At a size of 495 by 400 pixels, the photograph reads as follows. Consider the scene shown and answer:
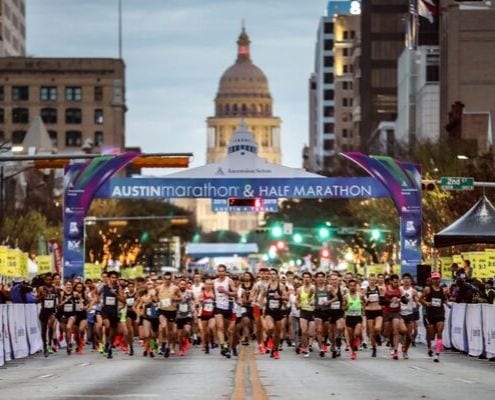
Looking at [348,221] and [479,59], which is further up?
[479,59]

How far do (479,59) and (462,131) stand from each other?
13166 millimetres

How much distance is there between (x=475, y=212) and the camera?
49.1 m

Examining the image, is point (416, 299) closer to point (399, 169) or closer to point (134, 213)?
point (399, 169)

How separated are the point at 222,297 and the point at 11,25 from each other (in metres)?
145

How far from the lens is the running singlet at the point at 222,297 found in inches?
1587

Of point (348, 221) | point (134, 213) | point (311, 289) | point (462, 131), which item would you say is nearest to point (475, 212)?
point (311, 289)

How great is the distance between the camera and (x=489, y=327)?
37938mm

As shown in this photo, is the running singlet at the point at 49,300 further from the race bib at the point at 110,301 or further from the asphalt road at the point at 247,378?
the race bib at the point at 110,301

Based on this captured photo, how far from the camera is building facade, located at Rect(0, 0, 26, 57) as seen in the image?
172500 mm

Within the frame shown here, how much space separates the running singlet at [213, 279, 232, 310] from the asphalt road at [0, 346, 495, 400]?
1209 millimetres

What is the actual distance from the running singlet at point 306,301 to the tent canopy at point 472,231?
7998 mm

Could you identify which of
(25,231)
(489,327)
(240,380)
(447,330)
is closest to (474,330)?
(489,327)

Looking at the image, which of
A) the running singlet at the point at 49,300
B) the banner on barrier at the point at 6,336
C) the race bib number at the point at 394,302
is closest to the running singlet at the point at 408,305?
the race bib number at the point at 394,302

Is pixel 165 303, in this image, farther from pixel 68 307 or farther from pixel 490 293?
pixel 490 293
